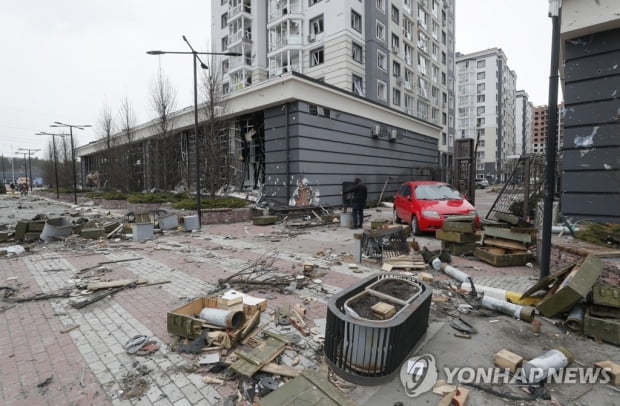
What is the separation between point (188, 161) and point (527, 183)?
2169 centimetres

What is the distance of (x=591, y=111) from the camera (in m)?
7.18

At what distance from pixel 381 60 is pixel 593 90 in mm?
22307

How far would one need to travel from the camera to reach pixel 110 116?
2900cm

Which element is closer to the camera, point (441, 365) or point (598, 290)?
point (441, 365)

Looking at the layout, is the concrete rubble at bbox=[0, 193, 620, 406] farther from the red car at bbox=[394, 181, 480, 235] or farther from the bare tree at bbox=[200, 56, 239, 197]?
the bare tree at bbox=[200, 56, 239, 197]

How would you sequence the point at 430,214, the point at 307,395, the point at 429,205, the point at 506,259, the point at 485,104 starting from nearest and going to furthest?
the point at 307,395 < the point at 506,259 < the point at 430,214 < the point at 429,205 < the point at 485,104

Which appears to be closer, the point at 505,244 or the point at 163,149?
the point at 505,244

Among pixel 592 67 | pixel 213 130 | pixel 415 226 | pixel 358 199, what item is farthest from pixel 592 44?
pixel 213 130

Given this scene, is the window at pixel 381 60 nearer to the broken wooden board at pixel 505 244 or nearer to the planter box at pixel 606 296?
the broken wooden board at pixel 505 244

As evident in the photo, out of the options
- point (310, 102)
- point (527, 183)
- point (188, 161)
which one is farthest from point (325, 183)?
point (188, 161)

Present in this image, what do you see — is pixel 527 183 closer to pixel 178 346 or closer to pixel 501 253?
pixel 501 253

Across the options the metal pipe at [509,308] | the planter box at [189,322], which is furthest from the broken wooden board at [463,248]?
the planter box at [189,322]

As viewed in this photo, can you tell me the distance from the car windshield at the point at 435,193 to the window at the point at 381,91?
717 inches

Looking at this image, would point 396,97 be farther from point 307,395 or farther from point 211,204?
point 307,395
